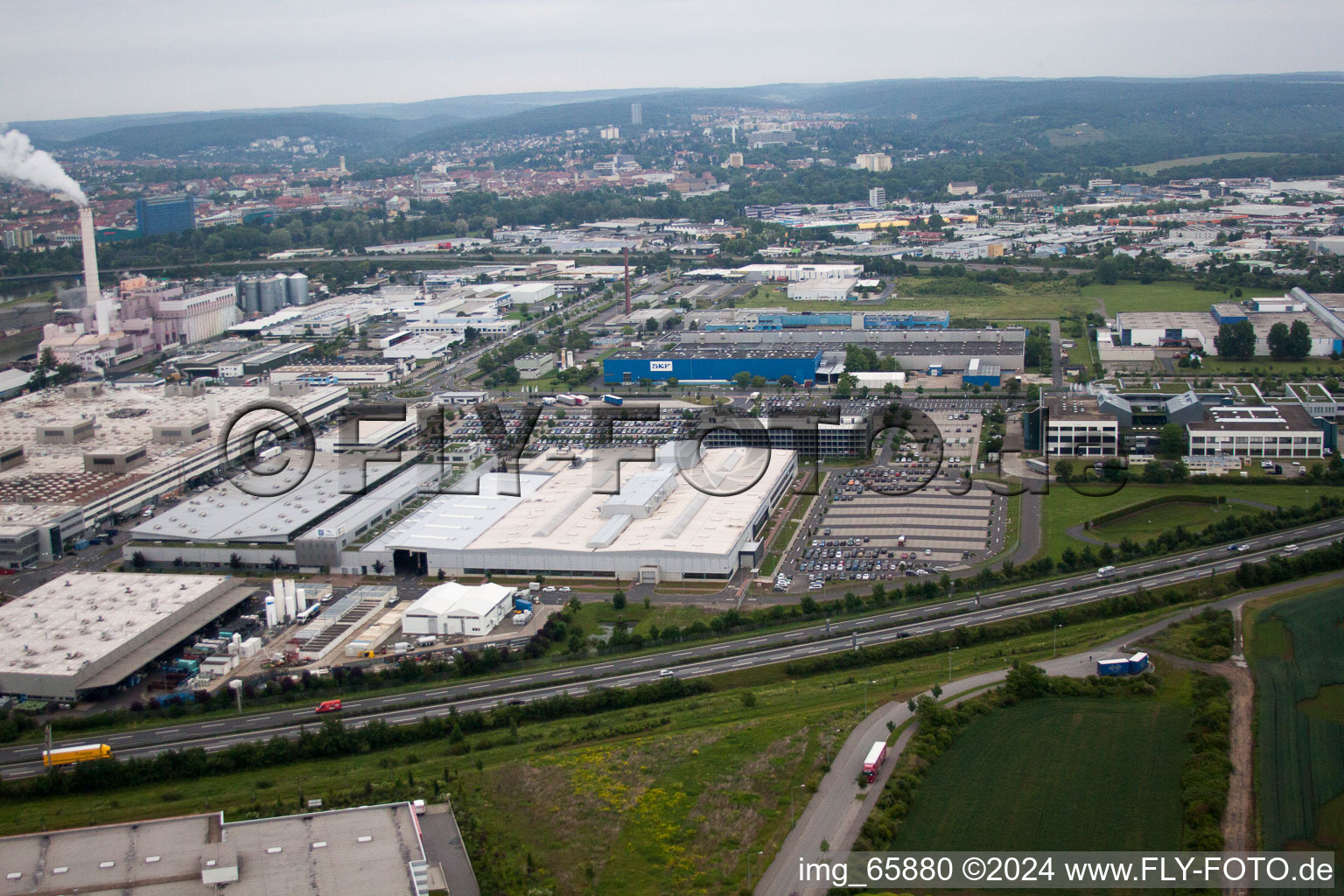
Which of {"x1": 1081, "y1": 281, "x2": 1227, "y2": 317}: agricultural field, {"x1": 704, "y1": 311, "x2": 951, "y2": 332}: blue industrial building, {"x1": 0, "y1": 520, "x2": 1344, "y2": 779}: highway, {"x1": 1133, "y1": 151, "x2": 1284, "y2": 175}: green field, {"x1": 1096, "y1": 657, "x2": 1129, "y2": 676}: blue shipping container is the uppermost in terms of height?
{"x1": 1133, "y1": 151, "x2": 1284, "y2": 175}: green field

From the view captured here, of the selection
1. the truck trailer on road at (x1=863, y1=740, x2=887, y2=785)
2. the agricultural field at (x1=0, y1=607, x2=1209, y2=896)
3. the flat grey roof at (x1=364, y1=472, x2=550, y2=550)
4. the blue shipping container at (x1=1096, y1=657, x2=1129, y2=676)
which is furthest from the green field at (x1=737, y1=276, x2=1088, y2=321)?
the truck trailer on road at (x1=863, y1=740, x2=887, y2=785)

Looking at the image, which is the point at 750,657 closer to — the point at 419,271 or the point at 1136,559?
the point at 1136,559

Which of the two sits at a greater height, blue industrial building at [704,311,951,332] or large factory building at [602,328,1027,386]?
blue industrial building at [704,311,951,332]

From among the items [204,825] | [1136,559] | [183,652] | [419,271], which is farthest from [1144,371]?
[419,271]

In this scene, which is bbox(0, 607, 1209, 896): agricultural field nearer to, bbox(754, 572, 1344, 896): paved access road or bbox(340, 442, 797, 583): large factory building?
bbox(754, 572, 1344, 896): paved access road

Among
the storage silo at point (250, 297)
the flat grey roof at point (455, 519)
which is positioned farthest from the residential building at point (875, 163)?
the flat grey roof at point (455, 519)

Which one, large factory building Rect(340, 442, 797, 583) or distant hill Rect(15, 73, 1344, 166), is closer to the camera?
large factory building Rect(340, 442, 797, 583)

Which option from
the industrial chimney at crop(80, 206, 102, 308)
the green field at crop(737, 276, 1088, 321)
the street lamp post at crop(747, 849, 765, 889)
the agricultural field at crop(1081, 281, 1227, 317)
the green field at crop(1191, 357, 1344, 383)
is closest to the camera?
the street lamp post at crop(747, 849, 765, 889)

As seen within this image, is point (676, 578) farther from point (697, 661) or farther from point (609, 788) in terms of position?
point (609, 788)
